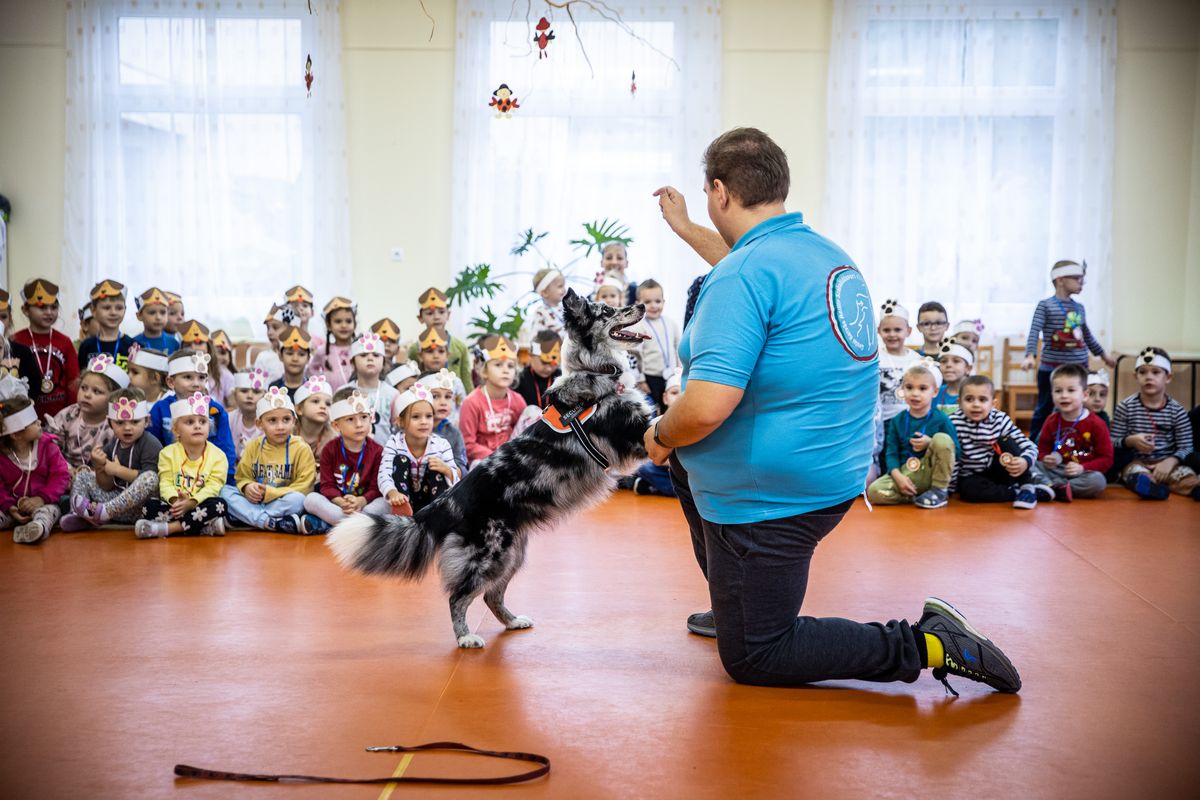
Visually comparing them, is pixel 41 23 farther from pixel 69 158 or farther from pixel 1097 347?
pixel 1097 347

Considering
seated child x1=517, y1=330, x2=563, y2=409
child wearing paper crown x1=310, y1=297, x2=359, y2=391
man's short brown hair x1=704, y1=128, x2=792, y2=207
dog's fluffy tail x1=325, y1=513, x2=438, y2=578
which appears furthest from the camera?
seated child x1=517, y1=330, x2=563, y2=409

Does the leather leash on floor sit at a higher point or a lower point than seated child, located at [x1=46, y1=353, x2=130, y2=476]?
lower

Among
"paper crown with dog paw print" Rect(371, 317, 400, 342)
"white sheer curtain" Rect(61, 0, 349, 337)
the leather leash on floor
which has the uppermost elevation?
"white sheer curtain" Rect(61, 0, 349, 337)

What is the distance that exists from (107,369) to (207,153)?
15.0 ft

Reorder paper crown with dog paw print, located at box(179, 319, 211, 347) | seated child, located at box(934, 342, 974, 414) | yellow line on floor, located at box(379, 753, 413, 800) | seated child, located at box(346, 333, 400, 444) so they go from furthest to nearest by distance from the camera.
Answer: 1. seated child, located at box(934, 342, 974, 414)
2. paper crown with dog paw print, located at box(179, 319, 211, 347)
3. seated child, located at box(346, 333, 400, 444)
4. yellow line on floor, located at box(379, 753, 413, 800)

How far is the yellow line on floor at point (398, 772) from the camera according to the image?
2.41 m

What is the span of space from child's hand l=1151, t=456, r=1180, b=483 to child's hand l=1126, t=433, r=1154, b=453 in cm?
20

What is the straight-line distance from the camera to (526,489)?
11.7ft

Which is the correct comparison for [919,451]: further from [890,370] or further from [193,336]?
[193,336]

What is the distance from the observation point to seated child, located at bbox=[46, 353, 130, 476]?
5.99 meters

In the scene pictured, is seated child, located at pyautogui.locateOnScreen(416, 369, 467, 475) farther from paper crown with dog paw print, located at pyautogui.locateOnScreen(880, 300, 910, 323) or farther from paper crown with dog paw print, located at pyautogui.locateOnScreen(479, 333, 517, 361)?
paper crown with dog paw print, located at pyautogui.locateOnScreen(880, 300, 910, 323)

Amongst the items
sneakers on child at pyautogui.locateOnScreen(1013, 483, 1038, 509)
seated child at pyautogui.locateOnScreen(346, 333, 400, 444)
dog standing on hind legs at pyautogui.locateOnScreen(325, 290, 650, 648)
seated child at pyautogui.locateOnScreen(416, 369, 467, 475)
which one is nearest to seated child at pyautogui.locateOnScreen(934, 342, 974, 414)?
sneakers on child at pyautogui.locateOnScreen(1013, 483, 1038, 509)

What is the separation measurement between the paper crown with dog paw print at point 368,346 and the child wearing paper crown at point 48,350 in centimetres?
187

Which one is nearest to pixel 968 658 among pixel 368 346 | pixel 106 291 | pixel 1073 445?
pixel 1073 445
